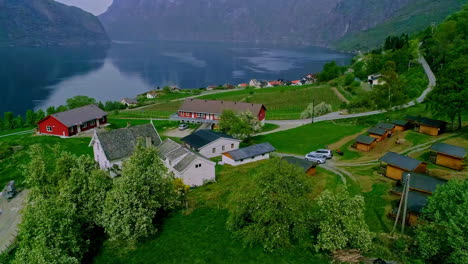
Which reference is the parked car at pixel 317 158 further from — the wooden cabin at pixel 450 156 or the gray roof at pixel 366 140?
the wooden cabin at pixel 450 156

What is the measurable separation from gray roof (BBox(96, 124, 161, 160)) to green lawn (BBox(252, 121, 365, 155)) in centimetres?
2223

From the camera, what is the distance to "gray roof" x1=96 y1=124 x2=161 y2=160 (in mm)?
48938

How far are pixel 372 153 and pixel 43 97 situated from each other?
148731 millimetres

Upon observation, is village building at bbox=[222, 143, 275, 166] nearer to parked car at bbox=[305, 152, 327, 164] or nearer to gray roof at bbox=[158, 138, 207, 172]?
parked car at bbox=[305, 152, 327, 164]

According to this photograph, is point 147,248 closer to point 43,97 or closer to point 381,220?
point 381,220

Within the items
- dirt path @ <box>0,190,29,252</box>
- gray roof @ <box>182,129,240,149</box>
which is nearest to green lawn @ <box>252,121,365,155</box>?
gray roof @ <box>182,129,240,149</box>

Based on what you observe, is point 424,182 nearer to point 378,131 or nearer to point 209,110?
point 378,131

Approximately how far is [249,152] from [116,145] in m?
20.1

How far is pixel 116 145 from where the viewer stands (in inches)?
1969

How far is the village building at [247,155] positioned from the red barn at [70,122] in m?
39.8

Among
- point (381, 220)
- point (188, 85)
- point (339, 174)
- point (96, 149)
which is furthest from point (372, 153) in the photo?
point (188, 85)

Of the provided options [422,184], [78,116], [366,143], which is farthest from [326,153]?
[78,116]

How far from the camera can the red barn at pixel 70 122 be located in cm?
7112

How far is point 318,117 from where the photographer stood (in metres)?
84.6
